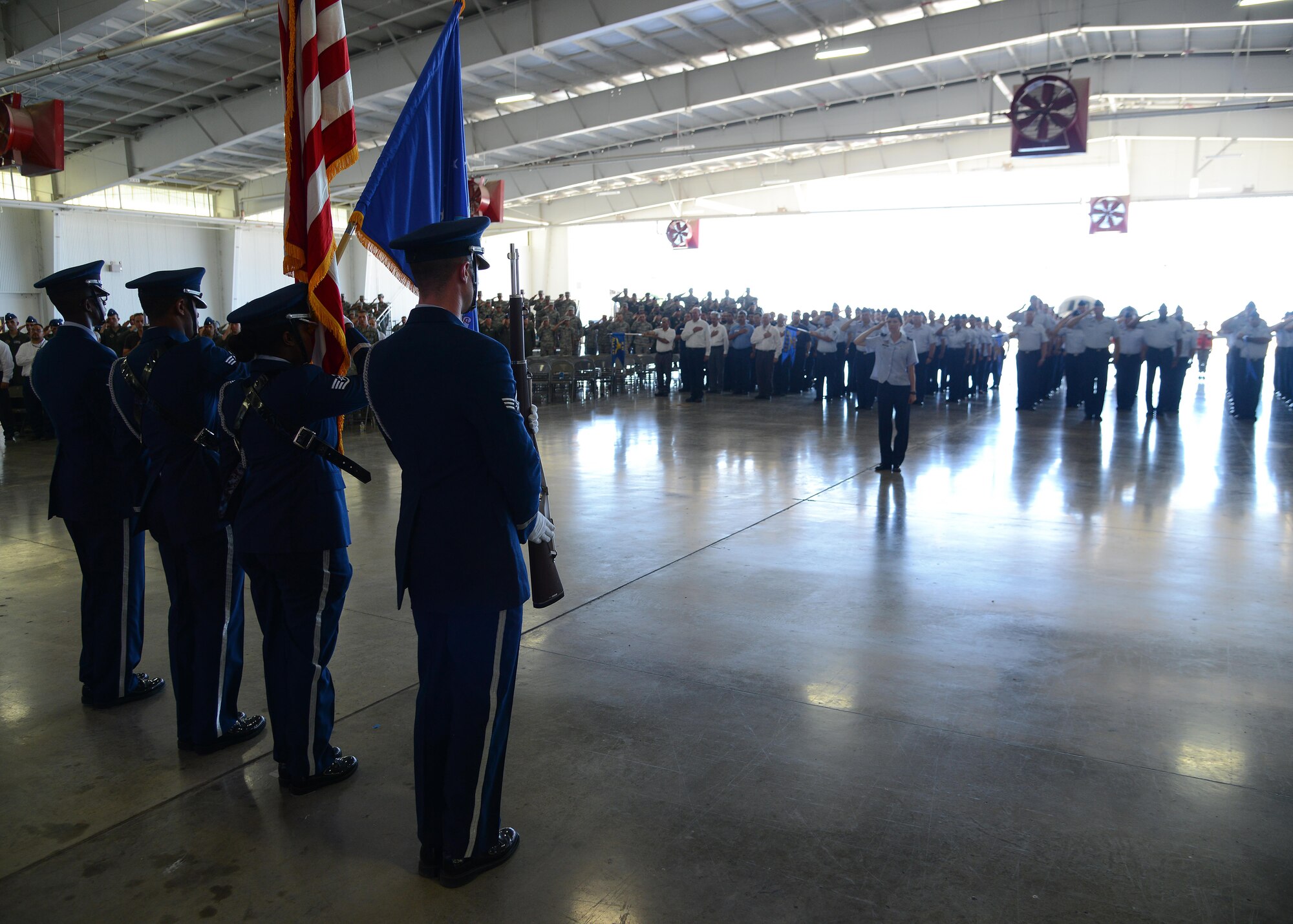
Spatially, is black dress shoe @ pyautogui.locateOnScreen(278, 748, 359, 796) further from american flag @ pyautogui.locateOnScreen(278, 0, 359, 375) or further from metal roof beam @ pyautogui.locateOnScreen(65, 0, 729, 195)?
metal roof beam @ pyautogui.locateOnScreen(65, 0, 729, 195)

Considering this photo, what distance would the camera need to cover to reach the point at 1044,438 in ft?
37.3

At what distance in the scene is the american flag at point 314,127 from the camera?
3.36m

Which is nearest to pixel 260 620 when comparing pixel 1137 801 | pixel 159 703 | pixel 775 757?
pixel 159 703

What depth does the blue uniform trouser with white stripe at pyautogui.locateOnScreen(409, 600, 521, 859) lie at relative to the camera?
2.37 meters

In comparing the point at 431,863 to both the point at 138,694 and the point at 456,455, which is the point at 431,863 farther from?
the point at 138,694

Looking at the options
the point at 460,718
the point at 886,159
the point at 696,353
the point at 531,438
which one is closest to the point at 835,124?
the point at 886,159

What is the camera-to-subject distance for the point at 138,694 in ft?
12.1

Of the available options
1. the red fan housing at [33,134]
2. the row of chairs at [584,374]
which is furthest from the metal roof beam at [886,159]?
the red fan housing at [33,134]

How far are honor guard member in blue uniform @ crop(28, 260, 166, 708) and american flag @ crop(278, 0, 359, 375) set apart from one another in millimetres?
922

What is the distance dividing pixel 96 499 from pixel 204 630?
858 millimetres

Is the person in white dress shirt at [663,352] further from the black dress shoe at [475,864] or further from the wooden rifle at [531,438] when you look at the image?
the black dress shoe at [475,864]

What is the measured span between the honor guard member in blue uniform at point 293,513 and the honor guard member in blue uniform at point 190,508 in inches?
12.0

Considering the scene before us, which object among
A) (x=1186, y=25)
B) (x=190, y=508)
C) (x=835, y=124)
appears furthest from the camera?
(x=835, y=124)

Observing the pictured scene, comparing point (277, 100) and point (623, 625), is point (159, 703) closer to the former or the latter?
point (623, 625)
